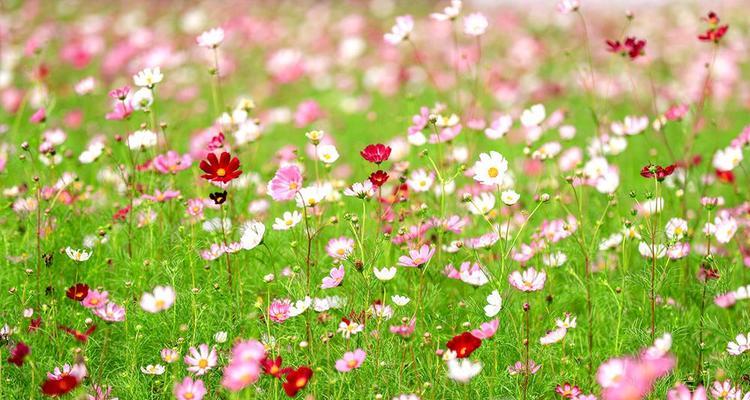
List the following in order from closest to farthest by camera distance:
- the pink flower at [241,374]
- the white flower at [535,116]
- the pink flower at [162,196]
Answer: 1. the pink flower at [241,374]
2. the pink flower at [162,196]
3. the white flower at [535,116]

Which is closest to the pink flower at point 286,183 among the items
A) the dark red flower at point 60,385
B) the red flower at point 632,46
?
the dark red flower at point 60,385

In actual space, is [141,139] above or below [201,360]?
above

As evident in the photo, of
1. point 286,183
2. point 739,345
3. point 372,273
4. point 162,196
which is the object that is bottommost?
point 739,345

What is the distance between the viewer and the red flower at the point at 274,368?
69.8 inches

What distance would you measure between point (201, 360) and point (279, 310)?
22 centimetres

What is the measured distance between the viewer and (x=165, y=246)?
2.44m

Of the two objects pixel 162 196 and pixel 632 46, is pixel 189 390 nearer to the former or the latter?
pixel 162 196

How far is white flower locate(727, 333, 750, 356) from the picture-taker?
197 centimetres

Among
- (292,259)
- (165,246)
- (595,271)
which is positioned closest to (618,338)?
(595,271)

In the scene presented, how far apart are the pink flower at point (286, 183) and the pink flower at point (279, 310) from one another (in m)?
0.26

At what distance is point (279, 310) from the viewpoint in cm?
205

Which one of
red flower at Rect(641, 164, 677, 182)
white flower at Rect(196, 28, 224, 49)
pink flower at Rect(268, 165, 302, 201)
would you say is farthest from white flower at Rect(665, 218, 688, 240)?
white flower at Rect(196, 28, 224, 49)

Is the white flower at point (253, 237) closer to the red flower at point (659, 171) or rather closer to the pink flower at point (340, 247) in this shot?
the pink flower at point (340, 247)

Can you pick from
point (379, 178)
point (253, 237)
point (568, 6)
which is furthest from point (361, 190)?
point (568, 6)
